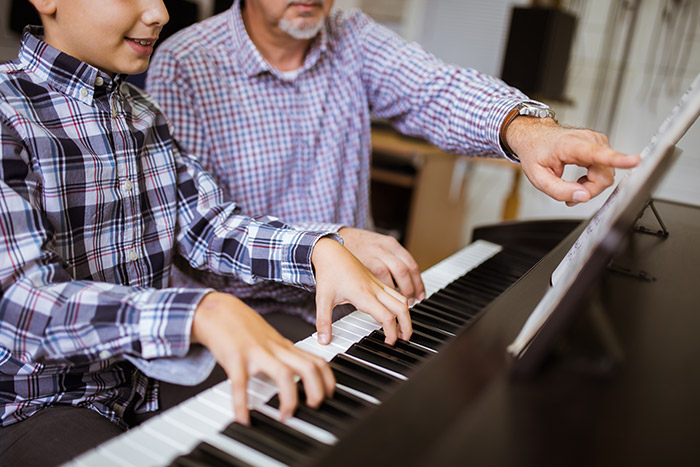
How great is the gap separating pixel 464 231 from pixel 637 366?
3.30 meters

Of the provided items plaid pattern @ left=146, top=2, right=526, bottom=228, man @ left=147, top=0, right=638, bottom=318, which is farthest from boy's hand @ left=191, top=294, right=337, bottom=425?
plaid pattern @ left=146, top=2, right=526, bottom=228

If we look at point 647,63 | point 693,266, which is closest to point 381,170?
point 647,63

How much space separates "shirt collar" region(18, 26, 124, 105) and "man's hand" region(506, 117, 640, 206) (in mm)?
685

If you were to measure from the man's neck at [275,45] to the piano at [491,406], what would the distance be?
0.86 meters

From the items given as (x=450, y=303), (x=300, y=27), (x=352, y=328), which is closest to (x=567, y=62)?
(x=300, y=27)

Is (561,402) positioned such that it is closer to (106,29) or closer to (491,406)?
(491,406)

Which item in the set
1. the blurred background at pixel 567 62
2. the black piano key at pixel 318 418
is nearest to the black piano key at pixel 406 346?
the black piano key at pixel 318 418

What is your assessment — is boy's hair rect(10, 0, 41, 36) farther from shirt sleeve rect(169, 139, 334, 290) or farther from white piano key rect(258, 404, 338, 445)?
white piano key rect(258, 404, 338, 445)

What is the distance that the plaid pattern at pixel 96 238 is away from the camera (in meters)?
0.66

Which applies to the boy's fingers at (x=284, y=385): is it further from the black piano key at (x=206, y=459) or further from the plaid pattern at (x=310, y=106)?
the plaid pattern at (x=310, y=106)

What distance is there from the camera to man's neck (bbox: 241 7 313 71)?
1394 millimetres

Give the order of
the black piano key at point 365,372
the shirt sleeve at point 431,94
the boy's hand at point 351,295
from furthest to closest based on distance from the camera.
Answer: the shirt sleeve at point 431,94, the boy's hand at point 351,295, the black piano key at point 365,372

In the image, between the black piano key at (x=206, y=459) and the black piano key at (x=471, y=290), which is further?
the black piano key at (x=471, y=290)

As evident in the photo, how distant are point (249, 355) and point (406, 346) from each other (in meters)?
0.27
